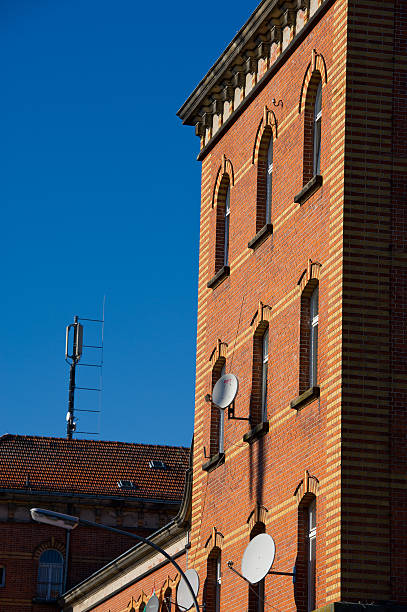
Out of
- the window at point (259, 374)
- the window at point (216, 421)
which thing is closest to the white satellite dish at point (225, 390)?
the window at point (259, 374)

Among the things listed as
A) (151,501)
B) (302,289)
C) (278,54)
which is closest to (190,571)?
(302,289)

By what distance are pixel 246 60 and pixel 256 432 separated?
28.9 feet

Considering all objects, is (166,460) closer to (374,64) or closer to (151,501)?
(151,501)

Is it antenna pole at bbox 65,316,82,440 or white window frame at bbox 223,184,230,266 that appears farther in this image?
antenna pole at bbox 65,316,82,440

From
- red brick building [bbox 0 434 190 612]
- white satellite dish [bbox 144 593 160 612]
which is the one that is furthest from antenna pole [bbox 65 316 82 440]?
white satellite dish [bbox 144 593 160 612]

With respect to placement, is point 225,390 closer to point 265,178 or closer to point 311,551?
point 265,178

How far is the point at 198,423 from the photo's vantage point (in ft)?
113

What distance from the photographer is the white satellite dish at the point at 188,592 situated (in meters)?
32.7

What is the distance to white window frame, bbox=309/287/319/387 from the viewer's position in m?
27.6

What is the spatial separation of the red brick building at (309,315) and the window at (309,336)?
0.03 metres

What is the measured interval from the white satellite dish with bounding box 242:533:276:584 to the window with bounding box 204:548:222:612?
192 inches

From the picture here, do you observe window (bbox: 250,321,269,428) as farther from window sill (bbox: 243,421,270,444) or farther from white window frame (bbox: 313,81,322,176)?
white window frame (bbox: 313,81,322,176)

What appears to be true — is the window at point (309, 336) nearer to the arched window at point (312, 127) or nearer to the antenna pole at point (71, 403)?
the arched window at point (312, 127)

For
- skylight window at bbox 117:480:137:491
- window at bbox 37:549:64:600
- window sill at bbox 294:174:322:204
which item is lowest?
window at bbox 37:549:64:600
